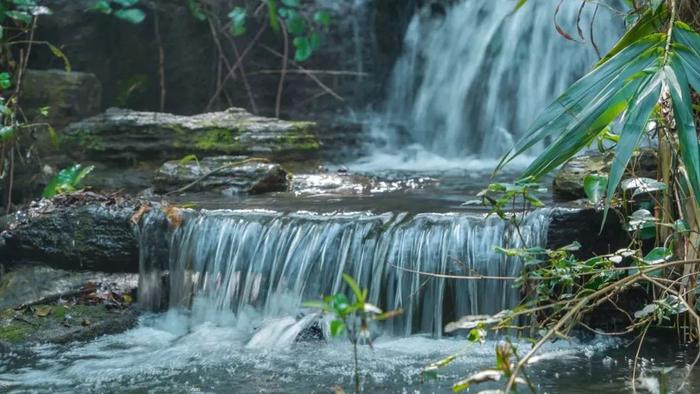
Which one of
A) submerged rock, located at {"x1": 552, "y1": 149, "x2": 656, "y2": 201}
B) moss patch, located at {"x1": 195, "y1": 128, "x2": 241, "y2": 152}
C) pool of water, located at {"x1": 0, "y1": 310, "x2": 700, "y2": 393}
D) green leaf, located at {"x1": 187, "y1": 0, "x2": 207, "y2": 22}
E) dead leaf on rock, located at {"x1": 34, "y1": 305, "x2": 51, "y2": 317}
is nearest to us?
pool of water, located at {"x1": 0, "y1": 310, "x2": 700, "y2": 393}

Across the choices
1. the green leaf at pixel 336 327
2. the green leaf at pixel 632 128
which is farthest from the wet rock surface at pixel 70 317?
the green leaf at pixel 632 128

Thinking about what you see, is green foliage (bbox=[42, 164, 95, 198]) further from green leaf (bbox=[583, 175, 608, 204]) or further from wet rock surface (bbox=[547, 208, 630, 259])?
green leaf (bbox=[583, 175, 608, 204])

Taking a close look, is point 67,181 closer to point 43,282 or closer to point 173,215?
point 43,282

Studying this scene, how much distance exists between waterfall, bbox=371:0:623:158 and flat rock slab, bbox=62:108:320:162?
1.96 meters

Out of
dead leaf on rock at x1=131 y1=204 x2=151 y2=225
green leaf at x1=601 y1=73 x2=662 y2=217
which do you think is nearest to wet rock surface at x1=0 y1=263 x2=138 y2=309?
dead leaf on rock at x1=131 y1=204 x2=151 y2=225

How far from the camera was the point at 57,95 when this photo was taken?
811 cm

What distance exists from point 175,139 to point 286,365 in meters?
3.67

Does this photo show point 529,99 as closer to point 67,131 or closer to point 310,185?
point 310,185

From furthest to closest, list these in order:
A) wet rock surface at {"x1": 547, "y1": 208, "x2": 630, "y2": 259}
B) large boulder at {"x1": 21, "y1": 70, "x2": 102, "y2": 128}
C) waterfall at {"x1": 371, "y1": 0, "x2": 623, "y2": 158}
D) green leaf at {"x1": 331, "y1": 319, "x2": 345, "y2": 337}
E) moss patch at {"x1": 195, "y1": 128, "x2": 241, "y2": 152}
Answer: waterfall at {"x1": 371, "y1": 0, "x2": 623, "y2": 158}, large boulder at {"x1": 21, "y1": 70, "x2": 102, "y2": 128}, moss patch at {"x1": 195, "y1": 128, "x2": 241, "y2": 152}, wet rock surface at {"x1": 547, "y1": 208, "x2": 630, "y2": 259}, green leaf at {"x1": 331, "y1": 319, "x2": 345, "y2": 337}

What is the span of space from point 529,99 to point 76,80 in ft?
12.6

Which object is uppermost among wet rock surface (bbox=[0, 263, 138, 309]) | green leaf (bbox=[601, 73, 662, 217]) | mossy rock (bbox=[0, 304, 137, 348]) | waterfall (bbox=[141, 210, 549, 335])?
green leaf (bbox=[601, 73, 662, 217])

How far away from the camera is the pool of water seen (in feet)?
12.7

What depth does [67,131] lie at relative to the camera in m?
7.66

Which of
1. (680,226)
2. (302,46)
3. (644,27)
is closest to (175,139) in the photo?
(302,46)
